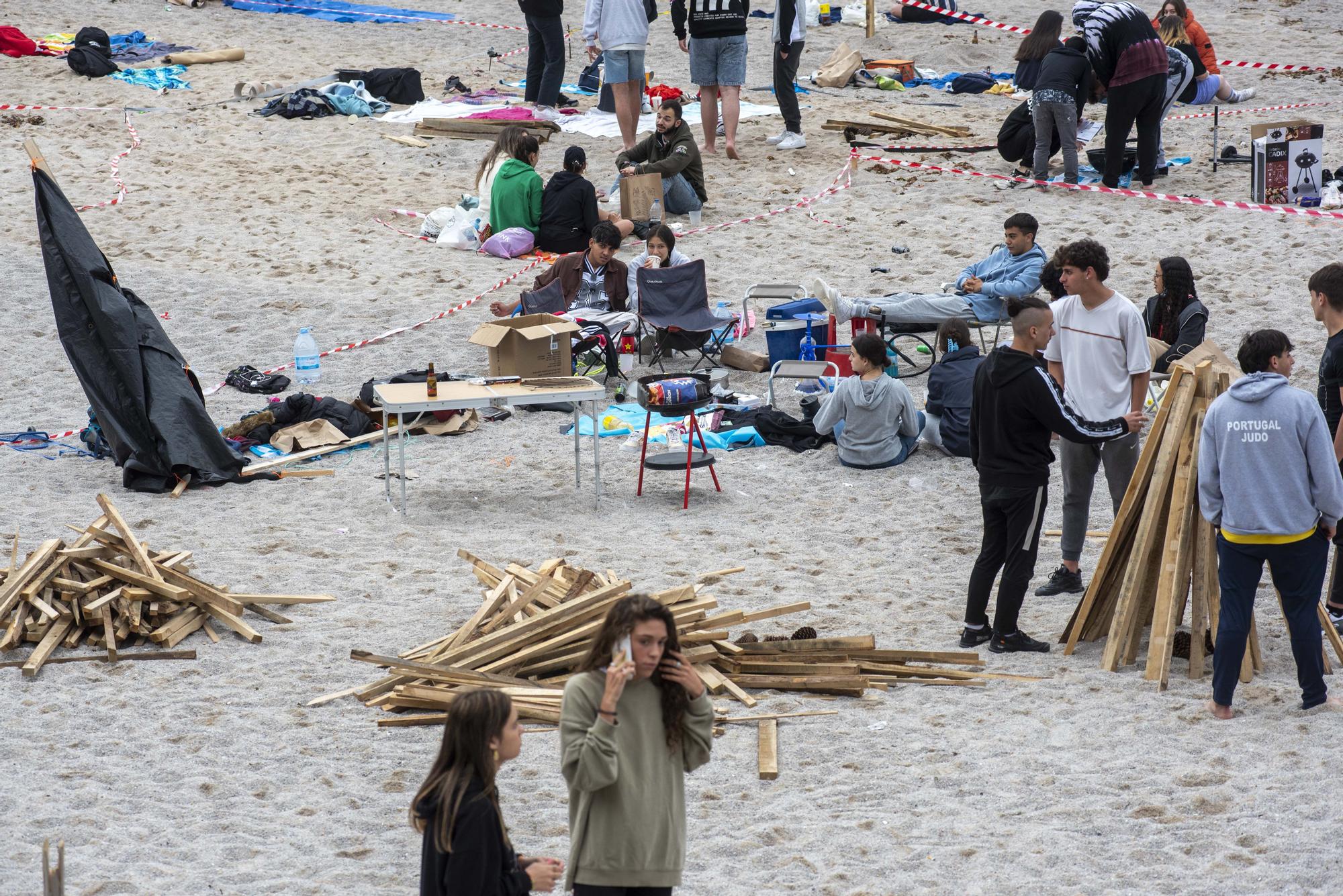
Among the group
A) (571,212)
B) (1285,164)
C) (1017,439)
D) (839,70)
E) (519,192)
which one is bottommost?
(1017,439)

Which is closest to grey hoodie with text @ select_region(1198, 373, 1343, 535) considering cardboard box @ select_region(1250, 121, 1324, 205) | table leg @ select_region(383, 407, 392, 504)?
table leg @ select_region(383, 407, 392, 504)

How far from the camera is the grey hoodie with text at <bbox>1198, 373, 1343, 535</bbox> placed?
539 cm

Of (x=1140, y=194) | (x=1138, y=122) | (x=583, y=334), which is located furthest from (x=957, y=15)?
(x=583, y=334)

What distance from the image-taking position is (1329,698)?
231 inches

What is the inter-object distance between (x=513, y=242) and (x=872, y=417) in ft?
18.0

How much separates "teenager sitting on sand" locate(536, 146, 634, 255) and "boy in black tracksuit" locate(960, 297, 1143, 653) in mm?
7188

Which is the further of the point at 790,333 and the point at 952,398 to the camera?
the point at 790,333

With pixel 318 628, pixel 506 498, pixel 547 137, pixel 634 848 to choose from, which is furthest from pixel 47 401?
pixel 634 848

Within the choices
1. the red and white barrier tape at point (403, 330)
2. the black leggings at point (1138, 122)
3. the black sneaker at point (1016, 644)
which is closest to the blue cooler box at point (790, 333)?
the red and white barrier tape at point (403, 330)

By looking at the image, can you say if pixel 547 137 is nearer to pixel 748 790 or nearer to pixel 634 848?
pixel 748 790

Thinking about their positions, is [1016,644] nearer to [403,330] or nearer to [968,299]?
[968,299]

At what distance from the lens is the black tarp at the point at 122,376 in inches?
363

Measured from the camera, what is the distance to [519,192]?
44.4ft

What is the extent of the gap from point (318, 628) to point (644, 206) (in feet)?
25.9
